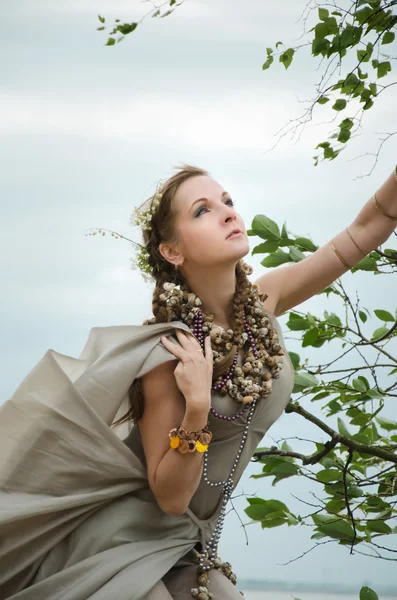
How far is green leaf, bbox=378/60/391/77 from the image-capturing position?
2.34m

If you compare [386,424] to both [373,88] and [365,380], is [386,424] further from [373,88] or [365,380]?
[373,88]

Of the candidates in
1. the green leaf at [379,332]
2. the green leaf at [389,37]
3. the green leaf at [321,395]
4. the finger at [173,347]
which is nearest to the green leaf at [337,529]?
the green leaf at [321,395]

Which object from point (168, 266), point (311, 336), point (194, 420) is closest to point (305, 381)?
point (311, 336)

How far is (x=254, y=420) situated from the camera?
199cm

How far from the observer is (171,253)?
2.10 metres

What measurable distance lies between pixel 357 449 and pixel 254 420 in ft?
1.66

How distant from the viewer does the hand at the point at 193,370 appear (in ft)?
5.85

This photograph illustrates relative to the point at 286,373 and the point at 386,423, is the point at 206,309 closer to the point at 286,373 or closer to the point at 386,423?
the point at 286,373

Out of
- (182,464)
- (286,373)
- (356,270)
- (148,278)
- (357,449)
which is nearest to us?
Answer: (182,464)

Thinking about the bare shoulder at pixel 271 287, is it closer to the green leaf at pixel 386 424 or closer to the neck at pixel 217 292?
the neck at pixel 217 292

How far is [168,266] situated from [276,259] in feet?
1.30

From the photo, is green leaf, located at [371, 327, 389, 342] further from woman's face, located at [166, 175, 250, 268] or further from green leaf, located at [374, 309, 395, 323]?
woman's face, located at [166, 175, 250, 268]

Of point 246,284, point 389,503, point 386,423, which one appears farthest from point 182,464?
point 386,423

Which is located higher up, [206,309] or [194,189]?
[194,189]
